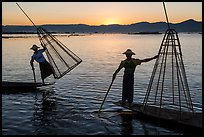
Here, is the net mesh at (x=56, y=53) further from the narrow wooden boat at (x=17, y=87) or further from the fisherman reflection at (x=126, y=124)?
the fisherman reflection at (x=126, y=124)

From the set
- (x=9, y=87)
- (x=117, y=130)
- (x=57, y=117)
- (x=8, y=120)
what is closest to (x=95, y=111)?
(x=57, y=117)

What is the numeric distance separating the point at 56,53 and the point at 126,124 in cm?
594

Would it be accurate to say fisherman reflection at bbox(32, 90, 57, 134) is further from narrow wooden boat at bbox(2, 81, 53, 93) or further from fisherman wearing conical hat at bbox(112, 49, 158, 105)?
fisherman wearing conical hat at bbox(112, 49, 158, 105)

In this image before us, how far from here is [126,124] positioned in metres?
8.96

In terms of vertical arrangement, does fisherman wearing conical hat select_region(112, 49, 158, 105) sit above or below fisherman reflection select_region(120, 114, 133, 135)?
above

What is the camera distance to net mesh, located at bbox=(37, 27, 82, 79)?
13.2 metres

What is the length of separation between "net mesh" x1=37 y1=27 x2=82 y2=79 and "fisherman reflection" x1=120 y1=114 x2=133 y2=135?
439cm

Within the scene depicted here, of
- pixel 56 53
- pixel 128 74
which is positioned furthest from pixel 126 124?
pixel 56 53

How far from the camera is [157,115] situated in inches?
348

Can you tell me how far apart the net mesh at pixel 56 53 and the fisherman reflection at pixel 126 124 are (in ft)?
14.4

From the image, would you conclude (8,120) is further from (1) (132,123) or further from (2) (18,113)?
(1) (132,123)

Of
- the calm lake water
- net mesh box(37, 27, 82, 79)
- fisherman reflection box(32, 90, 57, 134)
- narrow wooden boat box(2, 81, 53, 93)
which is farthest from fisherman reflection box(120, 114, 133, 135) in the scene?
narrow wooden boat box(2, 81, 53, 93)

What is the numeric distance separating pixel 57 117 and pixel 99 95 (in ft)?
11.5

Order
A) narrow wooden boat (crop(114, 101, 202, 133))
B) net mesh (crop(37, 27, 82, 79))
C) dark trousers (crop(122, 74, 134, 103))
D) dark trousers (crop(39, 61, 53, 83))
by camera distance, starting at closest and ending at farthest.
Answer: narrow wooden boat (crop(114, 101, 202, 133)) < dark trousers (crop(122, 74, 134, 103)) < net mesh (crop(37, 27, 82, 79)) < dark trousers (crop(39, 61, 53, 83))
